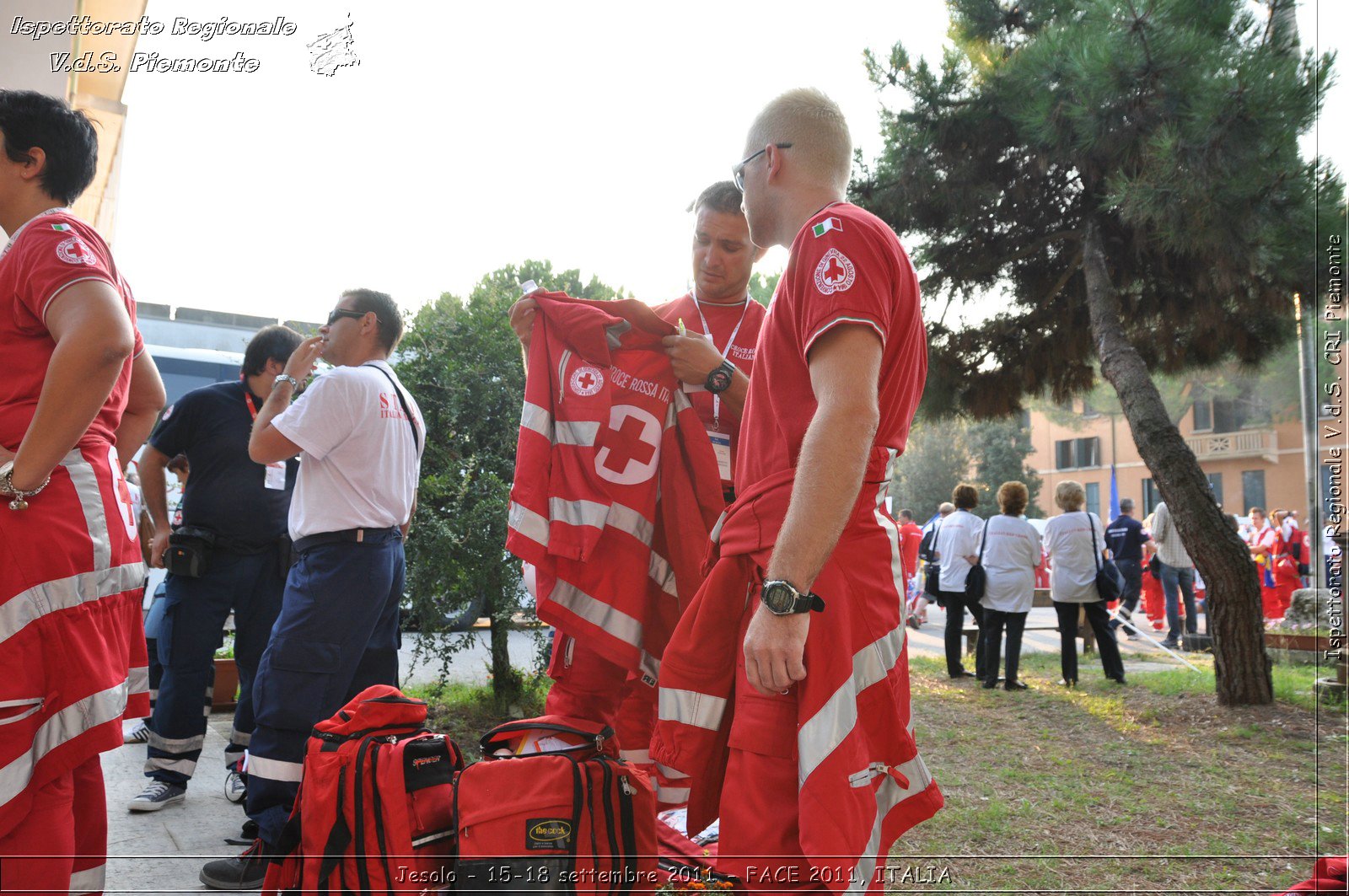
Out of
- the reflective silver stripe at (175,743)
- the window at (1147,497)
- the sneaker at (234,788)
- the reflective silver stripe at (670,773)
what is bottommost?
the sneaker at (234,788)

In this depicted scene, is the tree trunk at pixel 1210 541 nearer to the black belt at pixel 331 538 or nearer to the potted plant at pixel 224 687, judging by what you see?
the black belt at pixel 331 538

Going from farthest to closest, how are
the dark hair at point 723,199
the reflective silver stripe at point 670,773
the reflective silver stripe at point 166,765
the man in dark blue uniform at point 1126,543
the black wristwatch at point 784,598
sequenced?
1. the man in dark blue uniform at point 1126,543
2. the reflective silver stripe at point 166,765
3. the dark hair at point 723,199
4. the reflective silver stripe at point 670,773
5. the black wristwatch at point 784,598

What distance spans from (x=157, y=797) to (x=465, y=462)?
2.57 metres

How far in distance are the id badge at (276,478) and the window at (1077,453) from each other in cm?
5173

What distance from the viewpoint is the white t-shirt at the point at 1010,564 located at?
8.78 metres

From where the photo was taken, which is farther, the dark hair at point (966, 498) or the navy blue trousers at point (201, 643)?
the dark hair at point (966, 498)

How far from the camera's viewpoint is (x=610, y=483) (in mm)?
2824

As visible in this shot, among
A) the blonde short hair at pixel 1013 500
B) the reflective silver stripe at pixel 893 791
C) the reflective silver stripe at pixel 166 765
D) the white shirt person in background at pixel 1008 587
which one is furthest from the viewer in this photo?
the blonde short hair at pixel 1013 500

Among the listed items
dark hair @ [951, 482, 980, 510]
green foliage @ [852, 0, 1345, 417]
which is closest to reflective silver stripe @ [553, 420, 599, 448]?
green foliage @ [852, 0, 1345, 417]

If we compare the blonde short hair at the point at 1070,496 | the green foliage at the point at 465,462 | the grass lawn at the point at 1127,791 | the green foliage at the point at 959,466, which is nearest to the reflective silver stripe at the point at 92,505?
the grass lawn at the point at 1127,791

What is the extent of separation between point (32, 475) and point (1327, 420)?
4.80 metres

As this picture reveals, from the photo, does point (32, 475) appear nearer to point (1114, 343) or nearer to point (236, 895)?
point (236, 895)

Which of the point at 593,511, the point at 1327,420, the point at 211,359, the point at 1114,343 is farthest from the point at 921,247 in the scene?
the point at 211,359

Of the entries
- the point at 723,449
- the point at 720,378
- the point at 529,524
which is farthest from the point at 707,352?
the point at 529,524
